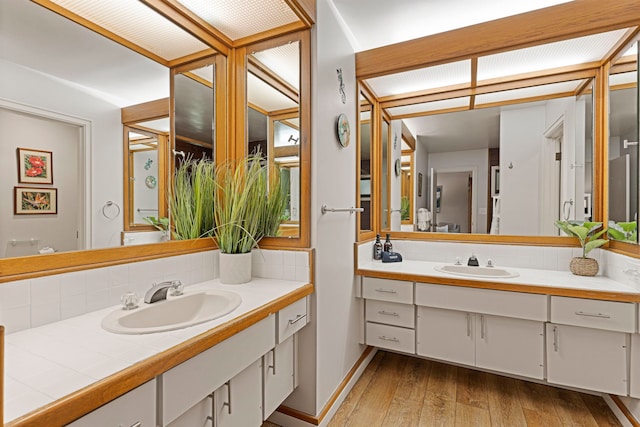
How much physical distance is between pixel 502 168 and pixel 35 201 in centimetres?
273

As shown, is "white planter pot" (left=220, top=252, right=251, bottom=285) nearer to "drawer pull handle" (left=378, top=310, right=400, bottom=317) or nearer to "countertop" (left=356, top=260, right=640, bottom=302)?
"countertop" (left=356, top=260, right=640, bottom=302)

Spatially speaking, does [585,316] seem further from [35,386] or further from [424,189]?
[35,386]

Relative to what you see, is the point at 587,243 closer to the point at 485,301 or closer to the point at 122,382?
the point at 485,301

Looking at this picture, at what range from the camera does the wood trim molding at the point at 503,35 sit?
1.63 meters

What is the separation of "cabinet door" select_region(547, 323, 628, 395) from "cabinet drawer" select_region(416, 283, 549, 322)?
14cm

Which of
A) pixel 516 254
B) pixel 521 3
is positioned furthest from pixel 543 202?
pixel 521 3

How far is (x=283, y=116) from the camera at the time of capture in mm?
1785

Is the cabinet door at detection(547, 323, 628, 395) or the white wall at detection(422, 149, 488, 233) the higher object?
the white wall at detection(422, 149, 488, 233)

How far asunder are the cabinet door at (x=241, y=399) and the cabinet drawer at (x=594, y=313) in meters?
1.63

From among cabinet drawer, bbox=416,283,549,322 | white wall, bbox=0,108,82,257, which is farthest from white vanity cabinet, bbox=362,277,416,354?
white wall, bbox=0,108,82,257

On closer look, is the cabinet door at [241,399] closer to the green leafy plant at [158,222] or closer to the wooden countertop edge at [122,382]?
the wooden countertop edge at [122,382]

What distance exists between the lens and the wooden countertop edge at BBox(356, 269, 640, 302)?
5.29ft

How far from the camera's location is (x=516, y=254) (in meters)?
2.30

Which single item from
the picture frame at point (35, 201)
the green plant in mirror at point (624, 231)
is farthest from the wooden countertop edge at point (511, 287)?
the picture frame at point (35, 201)
